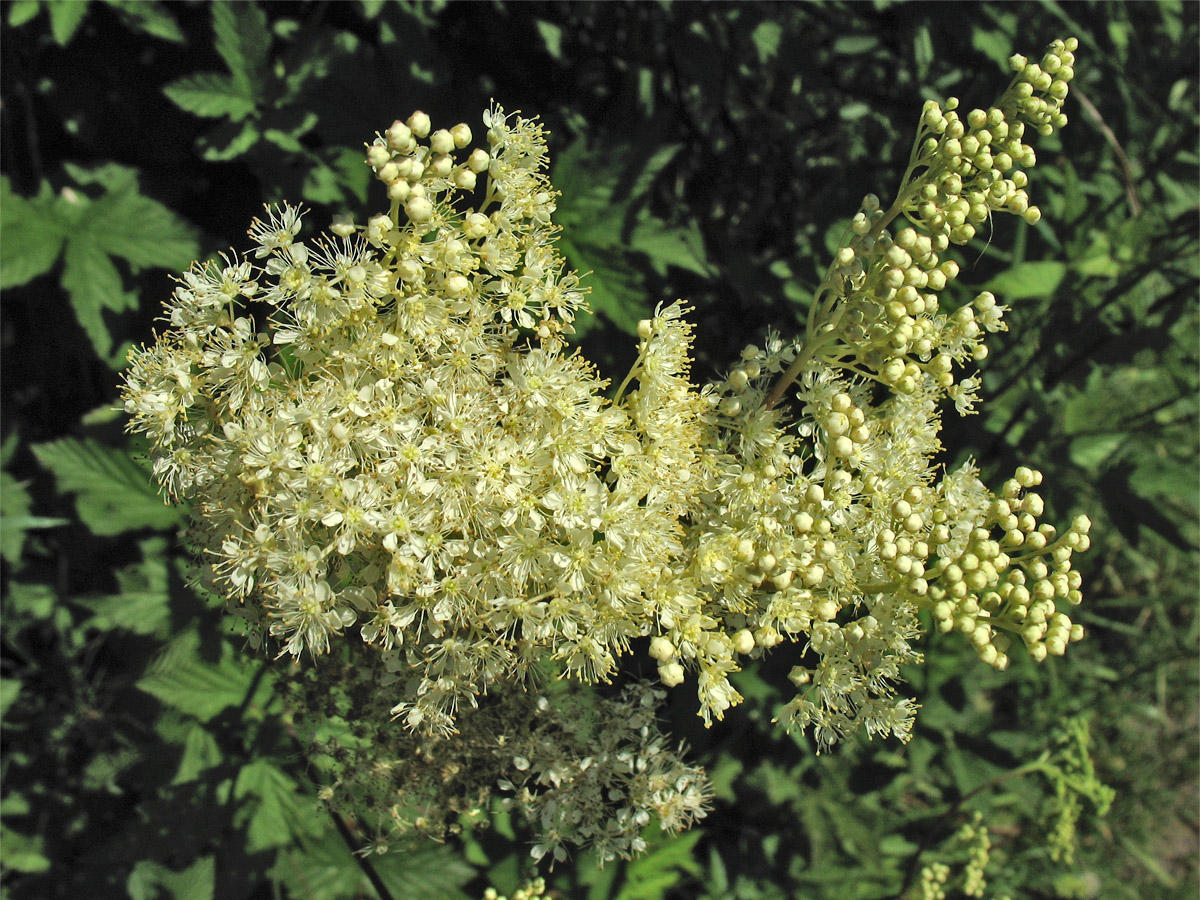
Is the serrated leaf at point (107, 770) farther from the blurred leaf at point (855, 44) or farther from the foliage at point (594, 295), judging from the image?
the blurred leaf at point (855, 44)

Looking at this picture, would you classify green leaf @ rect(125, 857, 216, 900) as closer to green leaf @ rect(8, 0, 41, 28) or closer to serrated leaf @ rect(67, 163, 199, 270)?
serrated leaf @ rect(67, 163, 199, 270)

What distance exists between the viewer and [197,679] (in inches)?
105

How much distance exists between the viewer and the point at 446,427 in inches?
64.4

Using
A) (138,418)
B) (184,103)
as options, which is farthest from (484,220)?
(184,103)

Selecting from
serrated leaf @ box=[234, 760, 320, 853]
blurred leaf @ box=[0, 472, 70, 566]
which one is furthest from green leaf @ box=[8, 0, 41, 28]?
serrated leaf @ box=[234, 760, 320, 853]

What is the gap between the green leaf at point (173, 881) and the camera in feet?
9.28

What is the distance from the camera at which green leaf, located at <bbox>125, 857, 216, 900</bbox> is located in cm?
283

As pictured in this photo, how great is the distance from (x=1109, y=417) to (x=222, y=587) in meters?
3.81

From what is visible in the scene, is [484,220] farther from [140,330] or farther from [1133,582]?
[1133,582]

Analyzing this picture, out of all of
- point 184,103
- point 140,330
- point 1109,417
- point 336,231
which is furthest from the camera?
point 1109,417

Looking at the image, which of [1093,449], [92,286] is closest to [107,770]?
[92,286]

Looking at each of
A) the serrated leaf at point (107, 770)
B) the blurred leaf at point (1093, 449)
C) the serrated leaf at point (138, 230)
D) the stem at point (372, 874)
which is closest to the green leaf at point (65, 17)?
the serrated leaf at point (138, 230)

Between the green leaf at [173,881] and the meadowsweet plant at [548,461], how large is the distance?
1.56 metres

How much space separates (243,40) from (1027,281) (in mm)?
2880
